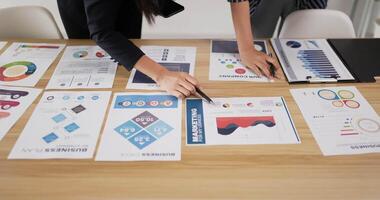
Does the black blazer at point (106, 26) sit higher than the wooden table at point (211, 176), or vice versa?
the black blazer at point (106, 26)

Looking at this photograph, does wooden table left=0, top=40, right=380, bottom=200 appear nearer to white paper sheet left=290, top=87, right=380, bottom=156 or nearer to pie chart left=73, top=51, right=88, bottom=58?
white paper sheet left=290, top=87, right=380, bottom=156

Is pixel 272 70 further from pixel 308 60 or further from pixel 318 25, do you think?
pixel 318 25

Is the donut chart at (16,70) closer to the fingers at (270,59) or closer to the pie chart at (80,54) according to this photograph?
the pie chart at (80,54)

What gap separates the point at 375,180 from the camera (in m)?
0.66

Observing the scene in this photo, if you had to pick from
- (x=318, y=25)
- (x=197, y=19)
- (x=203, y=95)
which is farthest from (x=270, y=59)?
(x=197, y=19)

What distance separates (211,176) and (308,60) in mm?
549

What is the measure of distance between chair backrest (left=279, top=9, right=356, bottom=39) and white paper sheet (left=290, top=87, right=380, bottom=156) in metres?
0.41

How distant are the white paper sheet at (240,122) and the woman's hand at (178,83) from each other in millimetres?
26

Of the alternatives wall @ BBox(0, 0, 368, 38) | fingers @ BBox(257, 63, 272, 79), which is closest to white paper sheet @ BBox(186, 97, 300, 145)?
fingers @ BBox(257, 63, 272, 79)

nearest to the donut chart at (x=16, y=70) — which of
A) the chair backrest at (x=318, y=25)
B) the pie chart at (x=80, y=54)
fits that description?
the pie chart at (x=80, y=54)

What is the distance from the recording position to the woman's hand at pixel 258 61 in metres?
0.98

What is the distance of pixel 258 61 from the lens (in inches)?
39.2

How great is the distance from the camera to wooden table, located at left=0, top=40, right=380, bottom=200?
2.09 ft

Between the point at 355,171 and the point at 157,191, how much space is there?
0.40 m
